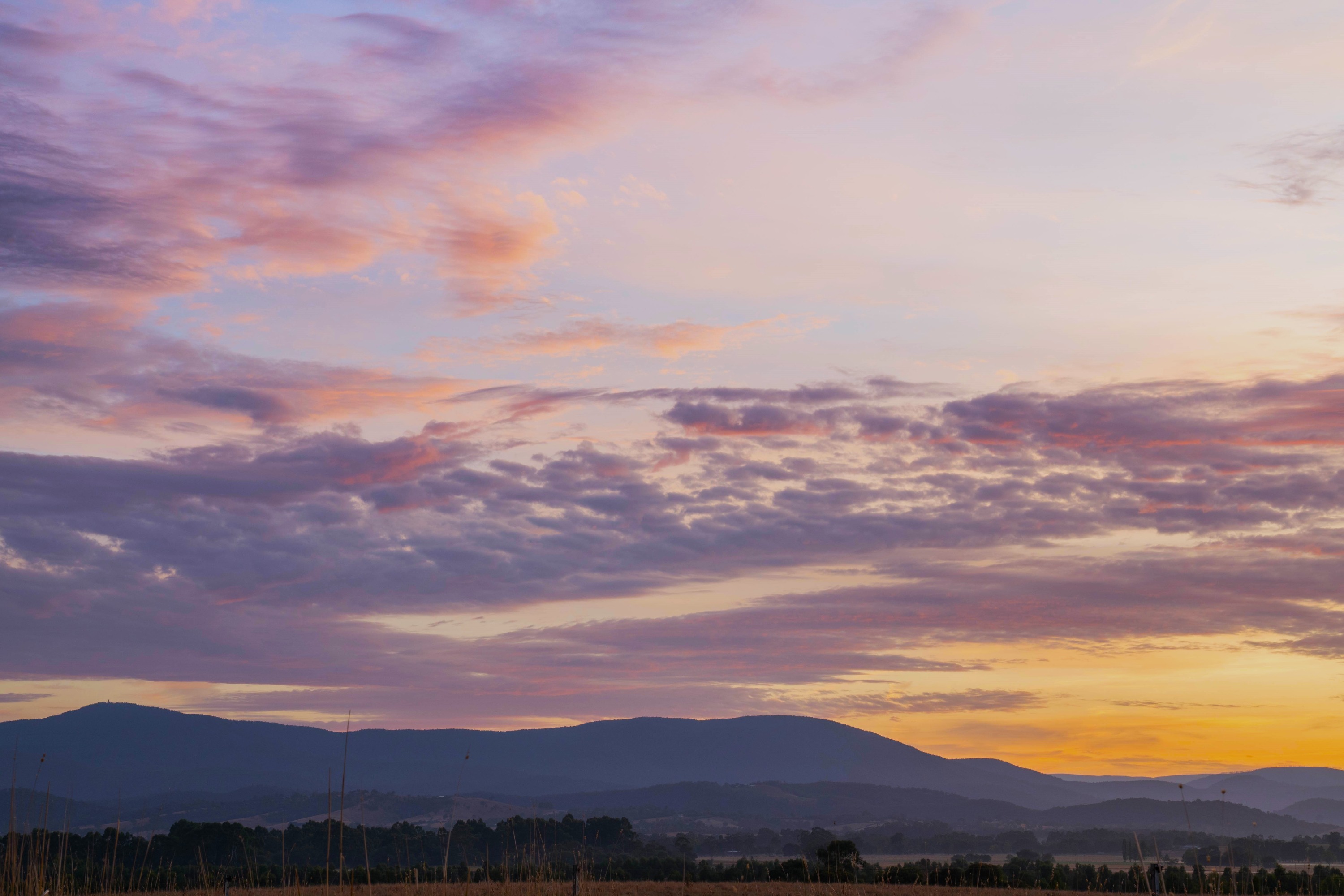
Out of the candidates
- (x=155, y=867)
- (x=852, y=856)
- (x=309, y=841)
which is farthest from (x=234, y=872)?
(x=852, y=856)

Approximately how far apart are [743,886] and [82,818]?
177462mm

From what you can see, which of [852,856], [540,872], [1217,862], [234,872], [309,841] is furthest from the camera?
[1217,862]

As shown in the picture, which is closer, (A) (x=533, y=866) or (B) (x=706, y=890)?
(A) (x=533, y=866)

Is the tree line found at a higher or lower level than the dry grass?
lower

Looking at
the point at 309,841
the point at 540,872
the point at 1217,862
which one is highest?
the point at 540,872

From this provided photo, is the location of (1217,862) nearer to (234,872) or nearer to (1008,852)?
(1008,852)

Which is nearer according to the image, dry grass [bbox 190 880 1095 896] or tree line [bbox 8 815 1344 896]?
dry grass [bbox 190 880 1095 896]

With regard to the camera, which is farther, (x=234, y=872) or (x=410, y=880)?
(x=234, y=872)

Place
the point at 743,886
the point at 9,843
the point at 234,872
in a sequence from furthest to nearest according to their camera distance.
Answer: the point at 234,872 → the point at 743,886 → the point at 9,843

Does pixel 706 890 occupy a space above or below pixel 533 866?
below

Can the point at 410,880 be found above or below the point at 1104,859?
above

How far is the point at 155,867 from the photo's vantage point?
9031 centimetres

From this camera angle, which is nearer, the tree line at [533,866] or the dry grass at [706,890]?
the dry grass at [706,890]

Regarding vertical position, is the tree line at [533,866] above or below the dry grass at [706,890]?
below
